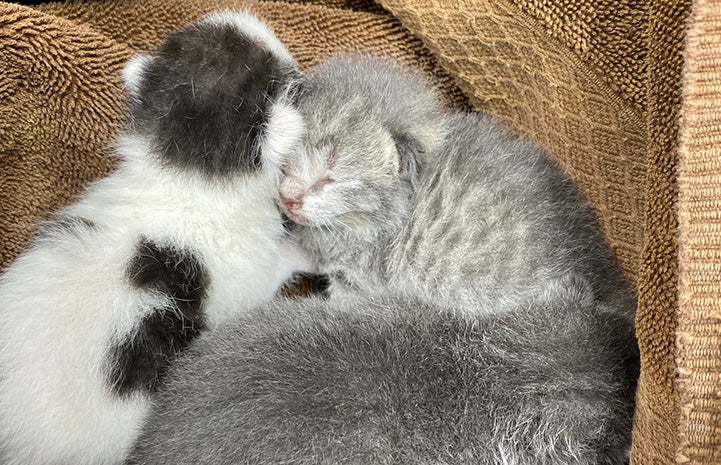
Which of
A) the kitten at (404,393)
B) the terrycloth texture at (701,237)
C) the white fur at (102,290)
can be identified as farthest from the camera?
the white fur at (102,290)

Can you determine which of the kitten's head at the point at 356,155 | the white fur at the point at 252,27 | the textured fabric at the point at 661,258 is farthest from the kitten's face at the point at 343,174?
the textured fabric at the point at 661,258

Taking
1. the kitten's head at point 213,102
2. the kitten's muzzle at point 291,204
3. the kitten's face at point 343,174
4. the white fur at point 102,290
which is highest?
the kitten's head at point 213,102

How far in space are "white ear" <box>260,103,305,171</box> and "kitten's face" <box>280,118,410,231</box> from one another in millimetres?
34

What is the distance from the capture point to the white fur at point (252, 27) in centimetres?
149

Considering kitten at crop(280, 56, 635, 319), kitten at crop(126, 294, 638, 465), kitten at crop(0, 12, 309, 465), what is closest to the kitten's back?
kitten at crop(280, 56, 635, 319)

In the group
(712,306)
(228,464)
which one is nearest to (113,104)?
(228,464)

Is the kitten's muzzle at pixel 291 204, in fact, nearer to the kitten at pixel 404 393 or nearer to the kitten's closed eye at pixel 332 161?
the kitten's closed eye at pixel 332 161

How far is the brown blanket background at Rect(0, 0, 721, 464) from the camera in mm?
946

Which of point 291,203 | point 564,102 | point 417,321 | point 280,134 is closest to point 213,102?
point 280,134

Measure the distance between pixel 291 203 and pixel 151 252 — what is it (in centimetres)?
30

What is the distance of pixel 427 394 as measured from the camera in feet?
3.73

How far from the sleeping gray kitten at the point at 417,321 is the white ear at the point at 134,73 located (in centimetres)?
33

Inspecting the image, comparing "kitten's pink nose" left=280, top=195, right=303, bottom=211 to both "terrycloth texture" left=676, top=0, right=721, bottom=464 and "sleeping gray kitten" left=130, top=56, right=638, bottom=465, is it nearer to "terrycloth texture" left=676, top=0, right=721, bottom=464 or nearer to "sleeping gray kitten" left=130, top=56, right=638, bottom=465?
"sleeping gray kitten" left=130, top=56, right=638, bottom=465

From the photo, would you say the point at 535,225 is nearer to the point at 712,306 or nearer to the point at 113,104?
the point at 712,306
